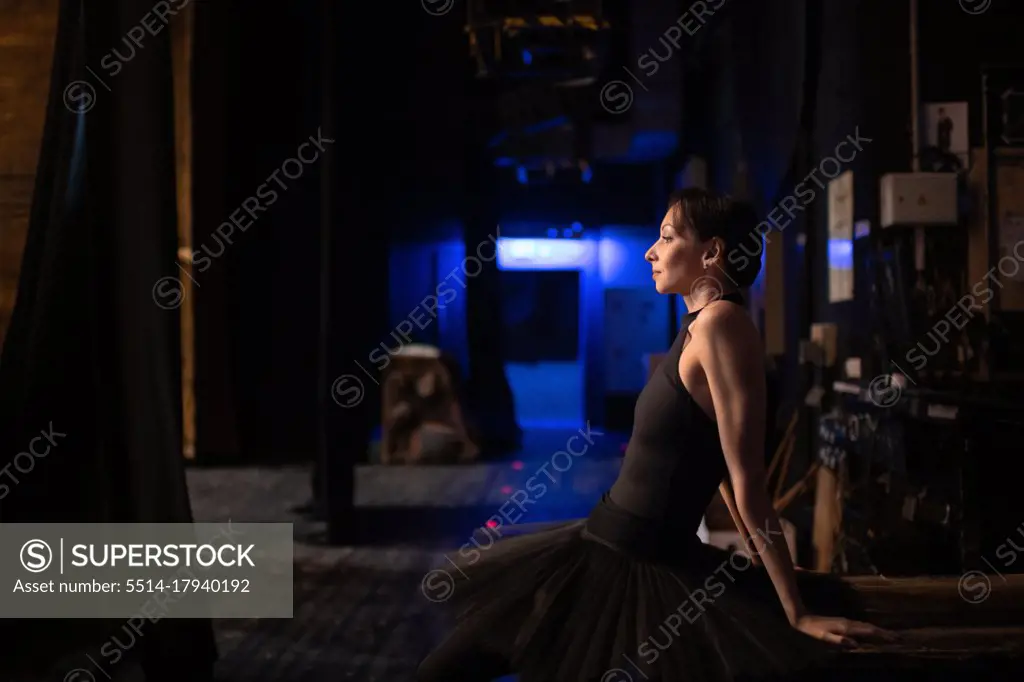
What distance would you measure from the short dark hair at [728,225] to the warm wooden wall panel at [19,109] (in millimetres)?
3047

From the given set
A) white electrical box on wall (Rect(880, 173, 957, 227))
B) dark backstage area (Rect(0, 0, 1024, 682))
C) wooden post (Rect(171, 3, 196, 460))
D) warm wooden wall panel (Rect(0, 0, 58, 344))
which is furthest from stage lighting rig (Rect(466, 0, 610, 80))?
wooden post (Rect(171, 3, 196, 460))

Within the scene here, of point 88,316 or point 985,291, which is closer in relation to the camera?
point 88,316

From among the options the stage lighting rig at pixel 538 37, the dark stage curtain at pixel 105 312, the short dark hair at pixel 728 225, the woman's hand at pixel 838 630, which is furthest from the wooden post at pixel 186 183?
the woman's hand at pixel 838 630

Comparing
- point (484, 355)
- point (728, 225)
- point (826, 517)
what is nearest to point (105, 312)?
point (728, 225)

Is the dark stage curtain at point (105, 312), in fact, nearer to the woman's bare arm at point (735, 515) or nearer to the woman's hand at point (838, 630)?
the woman's bare arm at point (735, 515)

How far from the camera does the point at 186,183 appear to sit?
25.1 feet

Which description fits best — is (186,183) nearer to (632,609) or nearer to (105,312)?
(105,312)

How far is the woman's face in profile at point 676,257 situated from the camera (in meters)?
1.73

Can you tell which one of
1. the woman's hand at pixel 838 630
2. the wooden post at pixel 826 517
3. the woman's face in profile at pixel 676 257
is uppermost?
the woman's face in profile at pixel 676 257

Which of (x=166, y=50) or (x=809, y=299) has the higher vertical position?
(x=166, y=50)

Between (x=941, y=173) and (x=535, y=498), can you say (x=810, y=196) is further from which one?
(x=535, y=498)

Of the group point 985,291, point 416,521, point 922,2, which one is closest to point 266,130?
point 416,521

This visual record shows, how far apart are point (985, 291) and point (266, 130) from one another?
22.6ft

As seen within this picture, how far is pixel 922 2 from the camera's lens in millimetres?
4273
